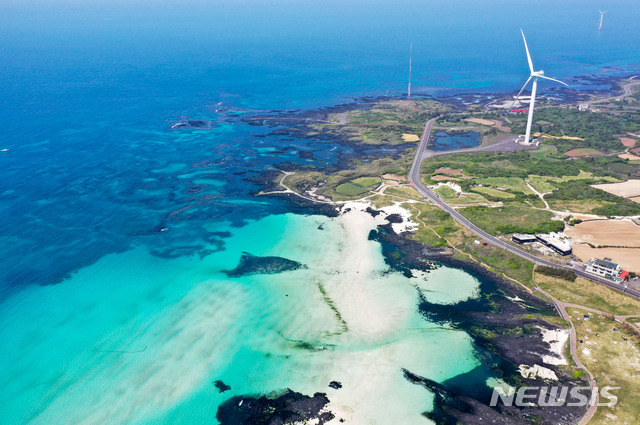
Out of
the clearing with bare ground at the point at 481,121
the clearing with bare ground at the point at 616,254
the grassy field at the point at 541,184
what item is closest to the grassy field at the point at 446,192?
the grassy field at the point at 541,184

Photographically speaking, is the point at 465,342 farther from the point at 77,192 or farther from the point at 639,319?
the point at 77,192

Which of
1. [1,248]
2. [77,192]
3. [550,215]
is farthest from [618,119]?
[1,248]

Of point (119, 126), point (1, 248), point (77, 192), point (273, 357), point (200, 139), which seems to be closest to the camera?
point (273, 357)

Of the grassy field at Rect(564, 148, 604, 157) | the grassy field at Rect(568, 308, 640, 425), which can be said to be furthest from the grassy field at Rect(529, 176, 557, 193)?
the grassy field at Rect(568, 308, 640, 425)

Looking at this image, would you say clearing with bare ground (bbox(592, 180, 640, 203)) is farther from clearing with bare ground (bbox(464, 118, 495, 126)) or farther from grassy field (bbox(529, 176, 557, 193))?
clearing with bare ground (bbox(464, 118, 495, 126))

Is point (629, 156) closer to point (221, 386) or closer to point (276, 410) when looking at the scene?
point (276, 410)

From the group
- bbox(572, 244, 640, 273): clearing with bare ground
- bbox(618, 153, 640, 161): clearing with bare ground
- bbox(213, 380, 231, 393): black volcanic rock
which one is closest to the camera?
bbox(213, 380, 231, 393): black volcanic rock

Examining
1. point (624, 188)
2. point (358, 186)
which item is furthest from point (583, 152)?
point (358, 186)
